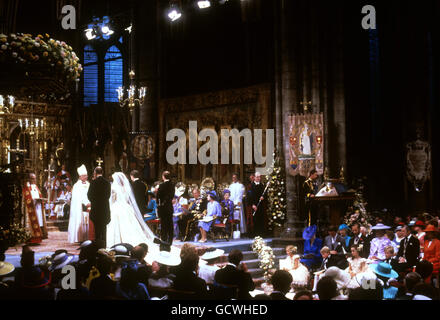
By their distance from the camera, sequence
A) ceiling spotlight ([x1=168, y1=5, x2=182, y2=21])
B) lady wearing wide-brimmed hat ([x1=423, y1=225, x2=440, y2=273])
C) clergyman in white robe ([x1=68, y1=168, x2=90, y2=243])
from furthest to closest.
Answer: ceiling spotlight ([x1=168, y1=5, x2=182, y2=21]) < clergyman in white robe ([x1=68, y1=168, x2=90, y2=243]) < lady wearing wide-brimmed hat ([x1=423, y1=225, x2=440, y2=273])

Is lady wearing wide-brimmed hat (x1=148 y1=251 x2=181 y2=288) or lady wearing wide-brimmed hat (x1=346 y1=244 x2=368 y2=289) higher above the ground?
lady wearing wide-brimmed hat (x1=148 y1=251 x2=181 y2=288)

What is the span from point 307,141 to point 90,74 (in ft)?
38.2

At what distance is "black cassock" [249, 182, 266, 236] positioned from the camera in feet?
46.3

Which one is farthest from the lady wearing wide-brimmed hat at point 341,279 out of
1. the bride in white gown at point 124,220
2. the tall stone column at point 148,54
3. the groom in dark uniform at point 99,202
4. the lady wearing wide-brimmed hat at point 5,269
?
the tall stone column at point 148,54

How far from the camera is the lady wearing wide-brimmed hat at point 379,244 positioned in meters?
10.2

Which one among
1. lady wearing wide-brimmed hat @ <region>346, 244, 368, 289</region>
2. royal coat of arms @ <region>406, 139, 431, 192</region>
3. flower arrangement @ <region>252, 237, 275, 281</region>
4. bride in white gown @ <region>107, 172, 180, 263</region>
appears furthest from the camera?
royal coat of arms @ <region>406, 139, 431, 192</region>

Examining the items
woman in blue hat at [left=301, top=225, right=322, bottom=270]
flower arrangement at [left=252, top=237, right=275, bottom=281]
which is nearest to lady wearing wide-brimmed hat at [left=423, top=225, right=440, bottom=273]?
woman in blue hat at [left=301, top=225, right=322, bottom=270]

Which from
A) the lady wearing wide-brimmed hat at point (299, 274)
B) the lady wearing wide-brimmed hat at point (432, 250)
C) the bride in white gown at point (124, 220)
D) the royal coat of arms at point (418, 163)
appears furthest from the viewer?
the royal coat of arms at point (418, 163)

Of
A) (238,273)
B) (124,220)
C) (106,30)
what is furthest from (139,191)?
(106,30)

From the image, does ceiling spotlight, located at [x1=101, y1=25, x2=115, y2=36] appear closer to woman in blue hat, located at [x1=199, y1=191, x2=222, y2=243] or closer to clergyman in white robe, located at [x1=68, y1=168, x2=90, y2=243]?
woman in blue hat, located at [x1=199, y1=191, x2=222, y2=243]

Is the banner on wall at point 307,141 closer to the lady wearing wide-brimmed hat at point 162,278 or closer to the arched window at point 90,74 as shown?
the lady wearing wide-brimmed hat at point 162,278

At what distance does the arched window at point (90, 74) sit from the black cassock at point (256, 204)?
10.4 m

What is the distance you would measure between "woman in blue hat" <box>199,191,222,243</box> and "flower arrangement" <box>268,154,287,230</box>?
1.53 metres
